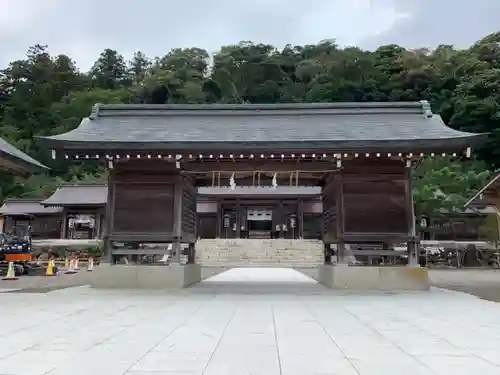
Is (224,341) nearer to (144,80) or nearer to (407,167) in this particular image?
(407,167)

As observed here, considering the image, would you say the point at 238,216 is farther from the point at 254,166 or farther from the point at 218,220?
the point at 254,166

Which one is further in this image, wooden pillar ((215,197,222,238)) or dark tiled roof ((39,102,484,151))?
wooden pillar ((215,197,222,238))

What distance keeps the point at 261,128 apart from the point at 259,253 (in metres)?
16.9

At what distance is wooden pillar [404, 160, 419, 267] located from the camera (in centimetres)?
1056

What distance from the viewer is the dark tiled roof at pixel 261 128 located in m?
10.1

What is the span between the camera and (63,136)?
34.6 ft

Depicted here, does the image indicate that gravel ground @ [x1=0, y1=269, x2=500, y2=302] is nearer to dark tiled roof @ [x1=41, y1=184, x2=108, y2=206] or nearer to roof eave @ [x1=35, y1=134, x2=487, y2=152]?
roof eave @ [x1=35, y1=134, x2=487, y2=152]

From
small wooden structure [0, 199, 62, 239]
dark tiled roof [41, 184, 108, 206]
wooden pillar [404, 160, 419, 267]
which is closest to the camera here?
wooden pillar [404, 160, 419, 267]

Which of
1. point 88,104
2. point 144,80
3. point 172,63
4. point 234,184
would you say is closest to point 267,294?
point 234,184

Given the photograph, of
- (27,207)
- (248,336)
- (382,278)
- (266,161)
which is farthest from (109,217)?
(27,207)

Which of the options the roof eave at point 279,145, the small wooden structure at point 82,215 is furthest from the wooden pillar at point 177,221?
the small wooden structure at point 82,215

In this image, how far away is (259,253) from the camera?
27734mm

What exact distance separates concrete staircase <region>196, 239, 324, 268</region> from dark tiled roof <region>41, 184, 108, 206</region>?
26.8 feet

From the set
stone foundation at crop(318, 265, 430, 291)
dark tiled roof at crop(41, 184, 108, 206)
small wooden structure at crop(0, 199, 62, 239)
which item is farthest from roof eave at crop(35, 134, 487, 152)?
small wooden structure at crop(0, 199, 62, 239)
